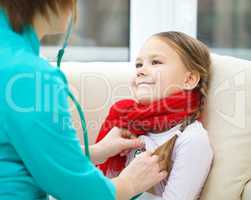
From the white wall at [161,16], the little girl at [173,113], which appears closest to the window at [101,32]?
the white wall at [161,16]

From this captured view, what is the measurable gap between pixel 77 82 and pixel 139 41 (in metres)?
0.70

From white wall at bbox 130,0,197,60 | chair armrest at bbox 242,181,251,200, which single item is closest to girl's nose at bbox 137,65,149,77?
chair armrest at bbox 242,181,251,200

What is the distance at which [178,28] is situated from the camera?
240cm

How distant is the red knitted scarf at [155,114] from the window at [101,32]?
0.94 metres

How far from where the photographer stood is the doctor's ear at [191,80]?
1.48 meters

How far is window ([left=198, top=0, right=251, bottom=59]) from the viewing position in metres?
2.45

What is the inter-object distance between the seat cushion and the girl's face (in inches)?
3.8

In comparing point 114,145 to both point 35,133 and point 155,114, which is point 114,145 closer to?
point 155,114

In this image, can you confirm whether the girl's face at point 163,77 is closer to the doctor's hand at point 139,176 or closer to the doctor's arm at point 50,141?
the doctor's hand at point 139,176

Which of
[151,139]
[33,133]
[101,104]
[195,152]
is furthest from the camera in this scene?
[101,104]

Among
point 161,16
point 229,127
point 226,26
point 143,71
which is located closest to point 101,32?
point 161,16

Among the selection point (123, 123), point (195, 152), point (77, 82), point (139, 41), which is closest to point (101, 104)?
point (77, 82)

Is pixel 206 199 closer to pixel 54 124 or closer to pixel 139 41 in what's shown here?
pixel 54 124

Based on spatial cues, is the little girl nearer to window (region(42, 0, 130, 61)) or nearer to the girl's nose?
the girl's nose
